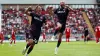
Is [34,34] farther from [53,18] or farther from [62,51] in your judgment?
[53,18]

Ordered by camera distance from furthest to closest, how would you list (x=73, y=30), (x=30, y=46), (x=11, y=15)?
(x=11, y=15), (x=73, y=30), (x=30, y=46)

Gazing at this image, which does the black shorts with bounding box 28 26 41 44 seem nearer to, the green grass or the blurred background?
the green grass

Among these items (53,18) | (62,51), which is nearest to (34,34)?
(62,51)

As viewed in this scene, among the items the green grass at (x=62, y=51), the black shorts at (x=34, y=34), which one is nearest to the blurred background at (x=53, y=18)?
the green grass at (x=62, y=51)

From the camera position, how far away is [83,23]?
58188 millimetres

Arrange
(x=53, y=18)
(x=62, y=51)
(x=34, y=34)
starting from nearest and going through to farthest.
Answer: (x=34, y=34) → (x=62, y=51) → (x=53, y=18)

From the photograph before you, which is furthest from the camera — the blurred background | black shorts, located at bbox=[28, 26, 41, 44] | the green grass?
the blurred background

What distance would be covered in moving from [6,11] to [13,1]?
2.34 m

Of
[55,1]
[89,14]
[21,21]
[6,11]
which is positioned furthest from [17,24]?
[89,14]

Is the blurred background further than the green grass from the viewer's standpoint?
Yes

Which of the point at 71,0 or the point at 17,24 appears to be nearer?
the point at 17,24

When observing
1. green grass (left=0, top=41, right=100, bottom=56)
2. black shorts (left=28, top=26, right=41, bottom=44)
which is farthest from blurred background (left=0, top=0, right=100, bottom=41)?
black shorts (left=28, top=26, right=41, bottom=44)

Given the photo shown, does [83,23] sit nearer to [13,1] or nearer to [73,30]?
[73,30]

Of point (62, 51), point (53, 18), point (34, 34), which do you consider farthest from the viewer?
point (53, 18)
